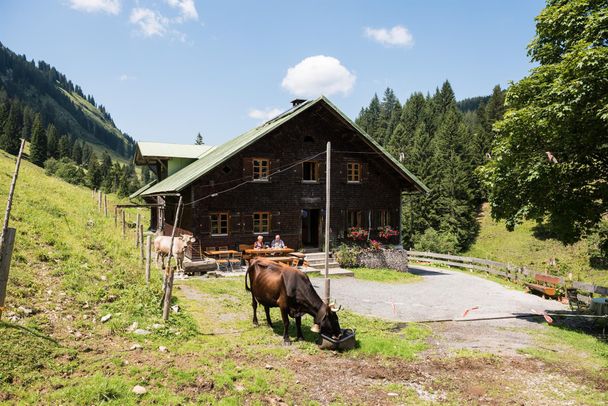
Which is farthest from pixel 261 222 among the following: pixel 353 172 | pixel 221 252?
pixel 353 172

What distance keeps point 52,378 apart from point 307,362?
5096 millimetres

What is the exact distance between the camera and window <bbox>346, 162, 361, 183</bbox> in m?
27.2

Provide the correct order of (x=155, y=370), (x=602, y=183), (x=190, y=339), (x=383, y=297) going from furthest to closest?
(x=383, y=297) < (x=602, y=183) < (x=190, y=339) < (x=155, y=370)

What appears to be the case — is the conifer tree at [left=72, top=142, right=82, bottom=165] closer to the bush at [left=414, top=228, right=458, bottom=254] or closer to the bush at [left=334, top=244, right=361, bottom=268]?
the bush at [left=414, top=228, right=458, bottom=254]

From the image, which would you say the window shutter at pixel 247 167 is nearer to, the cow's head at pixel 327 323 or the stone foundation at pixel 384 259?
the stone foundation at pixel 384 259

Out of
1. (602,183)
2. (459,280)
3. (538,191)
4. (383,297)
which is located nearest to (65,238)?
(383,297)

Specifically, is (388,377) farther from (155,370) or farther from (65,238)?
(65,238)

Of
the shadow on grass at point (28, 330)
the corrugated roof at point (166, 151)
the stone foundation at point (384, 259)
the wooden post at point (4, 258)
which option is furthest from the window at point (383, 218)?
the wooden post at point (4, 258)

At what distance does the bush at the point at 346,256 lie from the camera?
83.3ft

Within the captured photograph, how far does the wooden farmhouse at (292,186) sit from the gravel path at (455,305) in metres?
5.22

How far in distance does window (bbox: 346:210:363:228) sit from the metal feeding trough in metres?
16.7

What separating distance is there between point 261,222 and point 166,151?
13078mm

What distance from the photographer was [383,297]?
18.4 m

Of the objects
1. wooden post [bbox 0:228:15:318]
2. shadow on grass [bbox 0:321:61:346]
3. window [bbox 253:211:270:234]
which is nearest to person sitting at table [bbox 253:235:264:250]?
window [bbox 253:211:270:234]
